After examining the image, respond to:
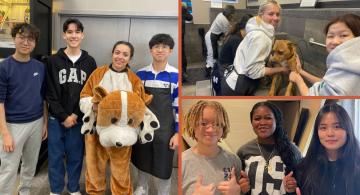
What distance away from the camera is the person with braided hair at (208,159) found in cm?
95

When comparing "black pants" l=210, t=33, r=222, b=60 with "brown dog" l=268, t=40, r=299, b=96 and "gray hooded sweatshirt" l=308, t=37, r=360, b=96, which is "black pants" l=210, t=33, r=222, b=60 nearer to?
"brown dog" l=268, t=40, r=299, b=96

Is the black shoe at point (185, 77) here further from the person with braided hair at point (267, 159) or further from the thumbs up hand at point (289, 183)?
the thumbs up hand at point (289, 183)

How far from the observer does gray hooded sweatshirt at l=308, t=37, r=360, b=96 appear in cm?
87

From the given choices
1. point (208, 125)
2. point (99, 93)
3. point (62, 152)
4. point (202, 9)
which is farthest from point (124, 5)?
point (208, 125)

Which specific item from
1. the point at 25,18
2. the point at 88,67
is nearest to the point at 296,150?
the point at 88,67

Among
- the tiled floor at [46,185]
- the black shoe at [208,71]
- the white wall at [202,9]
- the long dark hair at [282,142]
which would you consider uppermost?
the white wall at [202,9]

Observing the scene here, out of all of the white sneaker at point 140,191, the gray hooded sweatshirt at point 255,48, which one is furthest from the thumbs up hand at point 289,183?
the white sneaker at point 140,191

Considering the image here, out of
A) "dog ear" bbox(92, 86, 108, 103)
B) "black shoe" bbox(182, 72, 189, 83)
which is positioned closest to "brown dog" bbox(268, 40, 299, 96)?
"black shoe" bbox(182, 72, 189, 83)

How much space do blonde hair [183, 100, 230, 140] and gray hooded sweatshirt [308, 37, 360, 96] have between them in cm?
27

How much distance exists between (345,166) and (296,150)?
17 centimetres

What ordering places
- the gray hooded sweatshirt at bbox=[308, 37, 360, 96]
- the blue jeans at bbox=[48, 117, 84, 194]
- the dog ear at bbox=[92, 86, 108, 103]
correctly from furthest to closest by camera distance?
the blue jeans at bbox=[48, 117, 84, 194]
the dog ear at bbox=[92, 86, 108, 103]
the gray hooded sweatshirt at bbox=[308, 37, 360, 96]

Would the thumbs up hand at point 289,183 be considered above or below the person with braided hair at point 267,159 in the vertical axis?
below

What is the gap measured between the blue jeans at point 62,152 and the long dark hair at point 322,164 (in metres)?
1.15

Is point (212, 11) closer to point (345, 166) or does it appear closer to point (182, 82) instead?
point (182, 82)
